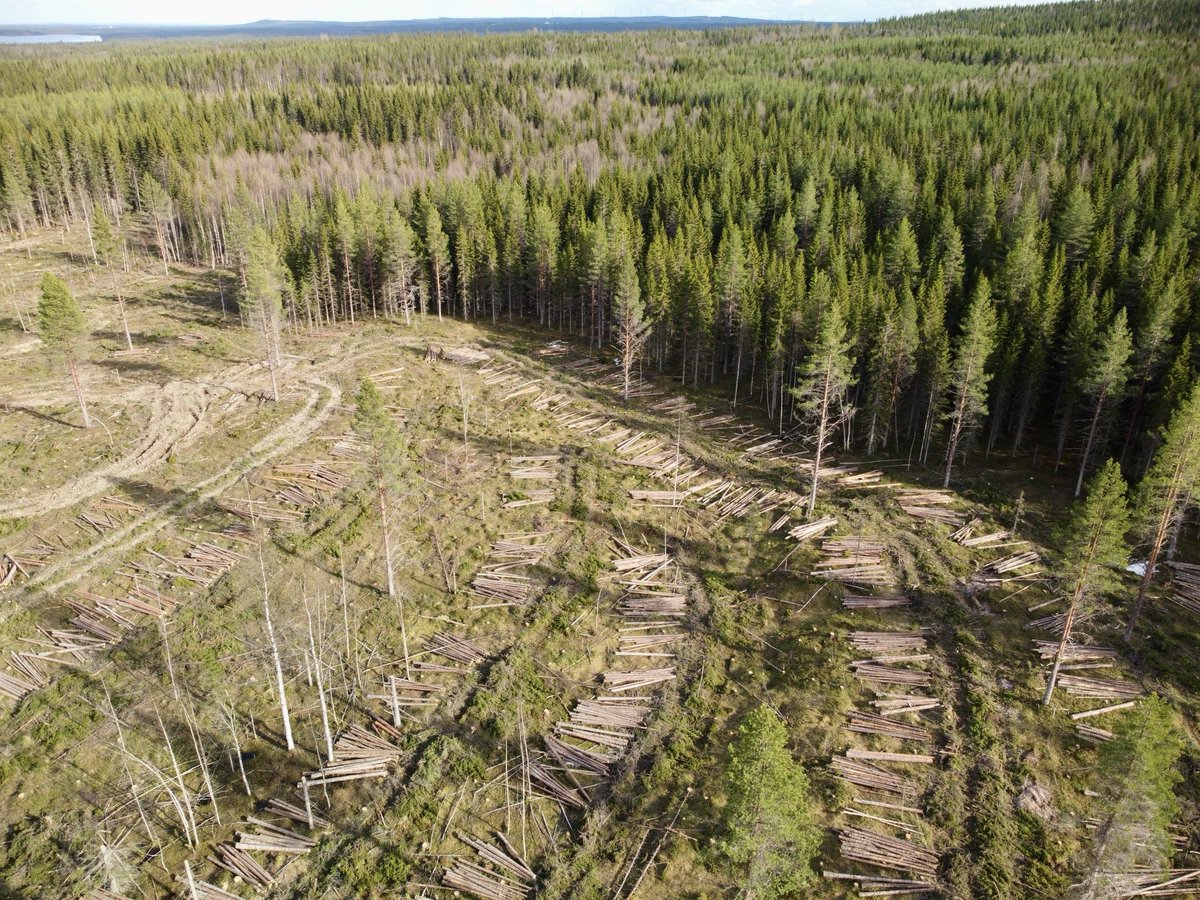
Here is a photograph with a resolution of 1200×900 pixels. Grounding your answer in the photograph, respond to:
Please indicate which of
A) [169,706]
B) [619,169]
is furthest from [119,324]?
[619,169]

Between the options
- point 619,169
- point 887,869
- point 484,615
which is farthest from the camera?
point 619,169

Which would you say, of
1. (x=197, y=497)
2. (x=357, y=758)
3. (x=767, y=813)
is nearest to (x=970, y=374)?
(x=767, y=813)

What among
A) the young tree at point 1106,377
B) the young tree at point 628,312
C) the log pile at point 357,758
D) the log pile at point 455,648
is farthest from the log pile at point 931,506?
the log pile at point 357,758

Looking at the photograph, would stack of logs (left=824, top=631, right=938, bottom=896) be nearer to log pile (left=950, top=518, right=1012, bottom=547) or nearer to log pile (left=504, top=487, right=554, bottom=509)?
log pile (left=950, top=518, right=1012, bottom=547)

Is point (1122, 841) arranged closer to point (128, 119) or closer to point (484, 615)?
point (484, 615)

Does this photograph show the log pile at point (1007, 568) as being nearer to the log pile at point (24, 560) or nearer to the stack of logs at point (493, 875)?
the stack of logs at point (493, 875)

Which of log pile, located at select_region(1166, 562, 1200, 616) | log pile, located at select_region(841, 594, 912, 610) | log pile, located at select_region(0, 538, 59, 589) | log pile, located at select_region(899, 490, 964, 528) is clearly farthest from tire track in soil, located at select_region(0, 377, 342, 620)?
log pile, located at select_region(1166, 562, 1200, 616)

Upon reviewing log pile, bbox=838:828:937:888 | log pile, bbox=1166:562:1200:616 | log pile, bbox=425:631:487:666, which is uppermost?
log pile, bbox=1166:562:1200:616
